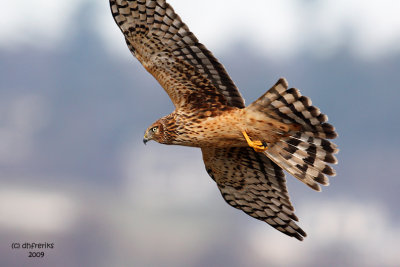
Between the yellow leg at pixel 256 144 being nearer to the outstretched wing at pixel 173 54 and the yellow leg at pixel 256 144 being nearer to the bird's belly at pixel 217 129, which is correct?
the bird's belly at pixel 217 129

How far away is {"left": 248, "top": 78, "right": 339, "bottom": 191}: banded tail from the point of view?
831cm

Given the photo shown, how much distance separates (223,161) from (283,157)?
1.31 metres

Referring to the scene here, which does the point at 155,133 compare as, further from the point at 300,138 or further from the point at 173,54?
the point at 300,138

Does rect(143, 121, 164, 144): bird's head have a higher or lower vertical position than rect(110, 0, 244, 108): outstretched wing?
lower

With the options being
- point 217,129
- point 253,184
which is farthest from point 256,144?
point 253,184

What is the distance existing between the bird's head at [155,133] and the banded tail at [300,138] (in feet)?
4.64

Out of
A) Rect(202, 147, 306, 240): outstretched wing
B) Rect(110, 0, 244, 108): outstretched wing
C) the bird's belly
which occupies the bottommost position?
Rect(202, 147, 306, 240): outstretched wing

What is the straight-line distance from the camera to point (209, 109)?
8859 mm

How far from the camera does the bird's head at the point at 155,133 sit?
889cm

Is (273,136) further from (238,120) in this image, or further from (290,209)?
(290,209)

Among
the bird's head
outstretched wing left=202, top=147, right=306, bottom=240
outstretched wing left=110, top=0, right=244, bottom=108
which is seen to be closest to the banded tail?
outstretched wing left=110, top=0, right=244, bottom=108

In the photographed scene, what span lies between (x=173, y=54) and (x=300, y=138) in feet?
7.56

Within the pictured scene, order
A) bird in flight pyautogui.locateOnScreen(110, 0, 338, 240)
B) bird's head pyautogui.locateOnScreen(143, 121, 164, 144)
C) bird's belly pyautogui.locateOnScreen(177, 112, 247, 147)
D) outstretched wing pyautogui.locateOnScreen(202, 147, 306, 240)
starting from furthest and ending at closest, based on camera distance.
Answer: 1. outstretched wing pyautogui.locateOnScreen(202, 147, 306, 240)
2. bird's head pyautogui.locateOnScreen(143, 121, 164, 144)
3. bird's belly pyautogui.locateOnScreen(177, 112, 247, 147)
4. bird in flight pyautogui.locateOnScreen(110, 0, 338, 240)

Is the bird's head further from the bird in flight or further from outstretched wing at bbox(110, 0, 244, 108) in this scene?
outstretched wing at bbox(110, 0, 244, 108)
